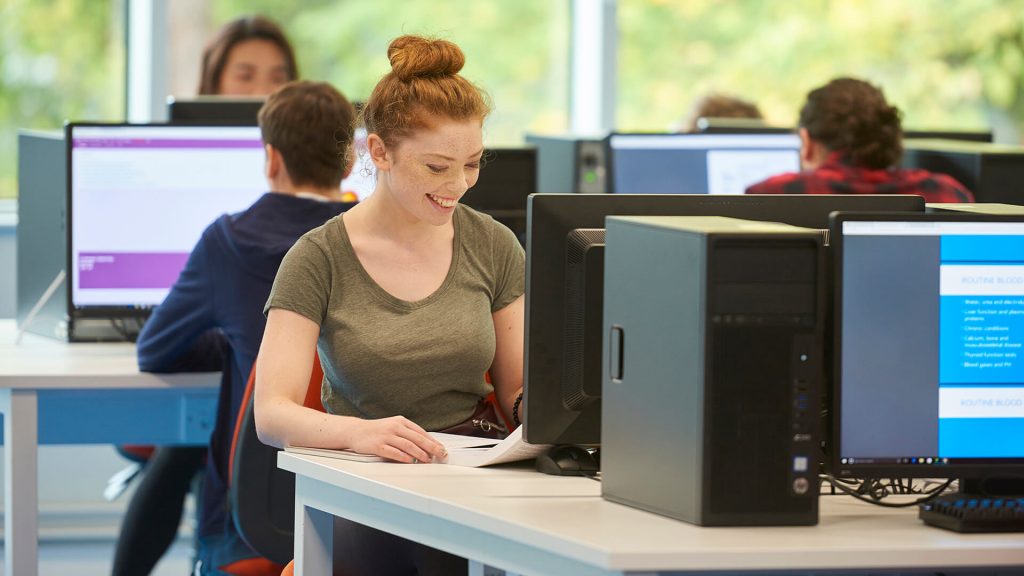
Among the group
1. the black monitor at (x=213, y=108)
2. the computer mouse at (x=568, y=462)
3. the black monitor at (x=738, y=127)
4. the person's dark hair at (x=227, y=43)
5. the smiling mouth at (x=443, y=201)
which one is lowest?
the computer mouse at (x=568, y=462)

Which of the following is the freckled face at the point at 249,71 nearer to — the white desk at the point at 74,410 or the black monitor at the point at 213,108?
the black monitor at the point at 213,108

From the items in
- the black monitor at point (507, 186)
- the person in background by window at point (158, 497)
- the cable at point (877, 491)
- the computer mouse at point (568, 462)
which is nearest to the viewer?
the cable at point (877, 491)

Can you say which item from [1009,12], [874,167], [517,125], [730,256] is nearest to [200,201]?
[874,167]

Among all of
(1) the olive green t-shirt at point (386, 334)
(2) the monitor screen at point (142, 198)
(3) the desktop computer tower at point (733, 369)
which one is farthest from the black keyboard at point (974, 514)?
(2) the monitor screen at point (142, 198)

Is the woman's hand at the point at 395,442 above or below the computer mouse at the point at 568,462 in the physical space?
above

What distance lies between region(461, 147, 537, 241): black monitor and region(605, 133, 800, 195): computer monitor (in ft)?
1.83

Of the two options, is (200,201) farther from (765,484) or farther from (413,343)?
Result: (765,484)

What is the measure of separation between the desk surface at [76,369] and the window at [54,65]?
212cm

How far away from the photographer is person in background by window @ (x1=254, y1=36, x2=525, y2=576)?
205 centimetres

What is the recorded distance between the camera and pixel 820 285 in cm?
160

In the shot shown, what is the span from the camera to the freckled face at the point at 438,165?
2066 mm

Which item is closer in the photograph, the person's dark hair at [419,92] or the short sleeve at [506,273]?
the person's dark hair at [419,92]

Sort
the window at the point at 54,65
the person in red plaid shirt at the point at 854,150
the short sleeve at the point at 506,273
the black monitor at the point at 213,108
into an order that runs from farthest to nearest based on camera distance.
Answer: the window at the point at 54,65
the person in red plaid shirt at the point at 854,150
the black monitor at the point at 213,108
the short sleeve at the point at 506,273

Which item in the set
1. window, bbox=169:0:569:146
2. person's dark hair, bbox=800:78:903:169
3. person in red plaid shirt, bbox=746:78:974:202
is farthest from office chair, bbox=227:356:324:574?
window, bbox=169:0:569:146
